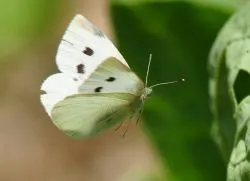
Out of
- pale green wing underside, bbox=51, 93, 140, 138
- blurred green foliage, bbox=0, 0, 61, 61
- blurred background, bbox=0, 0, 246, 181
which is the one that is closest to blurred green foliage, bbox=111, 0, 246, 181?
blurred background, bbox=0, 0, 246, 181

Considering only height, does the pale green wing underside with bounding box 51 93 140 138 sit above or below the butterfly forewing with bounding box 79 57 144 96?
below

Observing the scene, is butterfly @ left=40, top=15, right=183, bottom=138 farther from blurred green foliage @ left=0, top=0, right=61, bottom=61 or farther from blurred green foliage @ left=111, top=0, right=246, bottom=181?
blurred green foliage @ left=0, top=0, right=61, bottom=61

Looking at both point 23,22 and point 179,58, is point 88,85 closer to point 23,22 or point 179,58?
point 179,58

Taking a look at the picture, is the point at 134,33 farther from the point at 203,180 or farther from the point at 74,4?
the point at 74,4

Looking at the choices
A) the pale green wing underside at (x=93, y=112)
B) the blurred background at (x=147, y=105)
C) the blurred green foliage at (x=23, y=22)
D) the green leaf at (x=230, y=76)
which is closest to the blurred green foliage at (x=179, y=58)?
the blurred background at (x=147, y=105)

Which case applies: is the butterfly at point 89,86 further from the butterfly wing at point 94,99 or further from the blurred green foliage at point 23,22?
the blurred green foliage at point 23,22

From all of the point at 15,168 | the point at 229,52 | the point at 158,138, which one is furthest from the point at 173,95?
the point at 15,168

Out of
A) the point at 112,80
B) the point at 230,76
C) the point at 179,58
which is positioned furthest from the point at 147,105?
the point at 112,80

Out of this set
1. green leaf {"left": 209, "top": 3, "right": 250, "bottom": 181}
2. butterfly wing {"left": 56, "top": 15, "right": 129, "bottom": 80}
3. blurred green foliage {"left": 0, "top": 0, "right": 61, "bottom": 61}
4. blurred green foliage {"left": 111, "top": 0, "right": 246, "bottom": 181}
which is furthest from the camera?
blurred green foliage {"left": 0, "top": 0, "right": 61, "bottom": 61}
